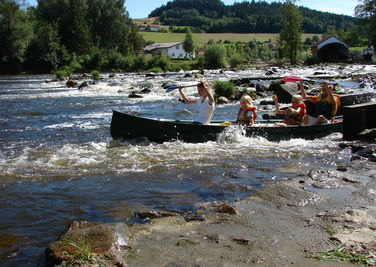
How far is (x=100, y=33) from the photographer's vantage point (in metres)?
67.1

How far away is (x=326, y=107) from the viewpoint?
10.4m

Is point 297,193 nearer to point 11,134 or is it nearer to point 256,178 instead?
point 256,178

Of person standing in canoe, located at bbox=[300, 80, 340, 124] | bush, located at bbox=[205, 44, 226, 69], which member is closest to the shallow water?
person standing in canoe, located at bbox=[300, 80, 340, 124]

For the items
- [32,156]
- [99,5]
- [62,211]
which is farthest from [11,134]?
[99,5]

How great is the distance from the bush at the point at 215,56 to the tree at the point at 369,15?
26.9m

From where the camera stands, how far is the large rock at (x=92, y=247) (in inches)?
133

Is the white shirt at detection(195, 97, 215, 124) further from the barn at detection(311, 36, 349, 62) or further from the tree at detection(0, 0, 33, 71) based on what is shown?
the barn at detection(311, 36, 349, 62)

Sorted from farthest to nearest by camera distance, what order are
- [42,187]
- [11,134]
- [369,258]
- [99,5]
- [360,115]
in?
[99,5] < [11,134] < [360,115] < [42,187] < [369,258]

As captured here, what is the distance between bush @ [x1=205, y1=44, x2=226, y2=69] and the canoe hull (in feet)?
159

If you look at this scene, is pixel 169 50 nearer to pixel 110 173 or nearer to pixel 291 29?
pixel 291 29

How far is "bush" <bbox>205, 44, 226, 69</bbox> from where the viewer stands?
2219 inches

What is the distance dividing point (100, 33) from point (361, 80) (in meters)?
51.9

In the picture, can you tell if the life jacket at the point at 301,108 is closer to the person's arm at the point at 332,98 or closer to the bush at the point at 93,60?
the person's arm at the point at 332,98

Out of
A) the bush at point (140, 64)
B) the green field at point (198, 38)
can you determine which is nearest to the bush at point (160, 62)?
the bush at point (140, 64)
